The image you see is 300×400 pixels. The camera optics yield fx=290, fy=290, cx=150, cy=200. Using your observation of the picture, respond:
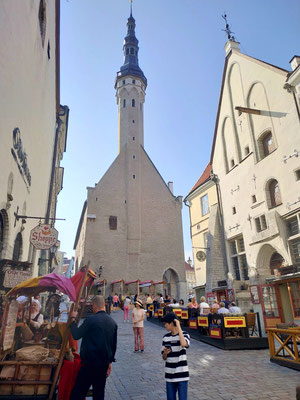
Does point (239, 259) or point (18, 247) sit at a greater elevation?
point (239, 259)

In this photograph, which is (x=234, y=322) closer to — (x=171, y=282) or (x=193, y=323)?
(x=193, y=323)

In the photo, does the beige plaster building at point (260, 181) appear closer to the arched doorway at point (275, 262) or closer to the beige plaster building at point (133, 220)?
the arched doorway at point (275, 262)

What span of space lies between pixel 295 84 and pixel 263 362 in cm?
1483

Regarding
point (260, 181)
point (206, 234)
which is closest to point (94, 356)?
point (260, 181)

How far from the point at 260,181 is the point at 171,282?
21.4m

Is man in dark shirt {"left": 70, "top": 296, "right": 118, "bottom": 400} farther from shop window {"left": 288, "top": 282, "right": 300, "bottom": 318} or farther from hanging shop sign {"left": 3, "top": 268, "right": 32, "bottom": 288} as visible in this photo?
shop window {"left": 288, "top": 282, "right": 300, "bottom": 318}

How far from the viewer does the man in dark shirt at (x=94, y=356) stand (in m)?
3.69

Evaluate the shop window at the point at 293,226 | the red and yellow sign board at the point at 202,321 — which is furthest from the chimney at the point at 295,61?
the red and yellow sign board at the point at 202,321

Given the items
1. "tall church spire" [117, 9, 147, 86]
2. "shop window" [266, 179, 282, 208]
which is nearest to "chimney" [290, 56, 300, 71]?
"shop window" [266, 179, 282, 208]

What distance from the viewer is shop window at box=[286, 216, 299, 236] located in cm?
1575

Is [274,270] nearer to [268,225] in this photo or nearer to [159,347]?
[268,225]

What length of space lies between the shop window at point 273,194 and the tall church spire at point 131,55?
31741 millimetres

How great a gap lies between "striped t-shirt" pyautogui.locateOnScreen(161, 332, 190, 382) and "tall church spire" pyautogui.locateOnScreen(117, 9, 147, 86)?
4371 centimetres

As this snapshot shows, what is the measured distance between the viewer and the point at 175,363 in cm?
394
